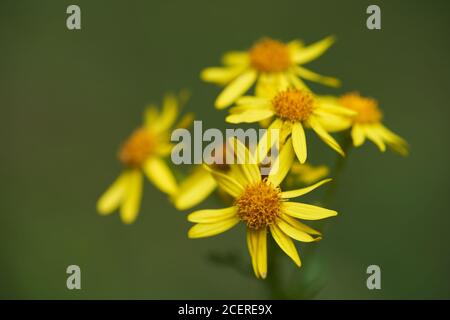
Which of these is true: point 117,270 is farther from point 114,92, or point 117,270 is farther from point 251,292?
point 114,92

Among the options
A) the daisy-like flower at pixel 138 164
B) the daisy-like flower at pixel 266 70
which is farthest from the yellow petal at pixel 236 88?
the daisy-like flower at pixel 138 164

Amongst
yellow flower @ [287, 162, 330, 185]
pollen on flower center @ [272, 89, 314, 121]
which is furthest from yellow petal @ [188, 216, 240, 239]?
pollen on flower center @ [272, 89, 314, 121]

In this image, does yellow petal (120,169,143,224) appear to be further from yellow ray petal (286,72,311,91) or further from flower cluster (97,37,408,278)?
yellow ray petal (286,72,311,91)

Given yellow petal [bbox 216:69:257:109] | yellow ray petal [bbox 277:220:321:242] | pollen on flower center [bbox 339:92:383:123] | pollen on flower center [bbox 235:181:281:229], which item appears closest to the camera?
yellow ray petal [bbox 277:220:321:242]

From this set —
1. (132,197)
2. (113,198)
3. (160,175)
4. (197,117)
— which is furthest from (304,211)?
(197,117)

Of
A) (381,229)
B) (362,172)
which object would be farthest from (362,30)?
(381,229)

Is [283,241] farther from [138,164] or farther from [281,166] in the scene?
[138,164]
